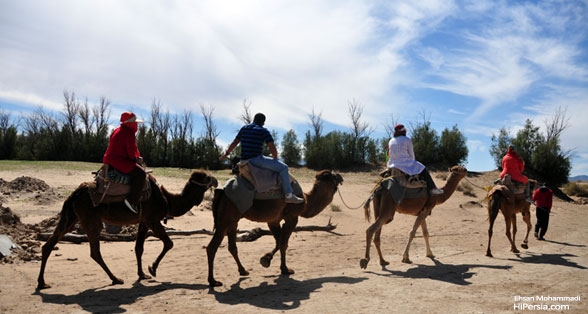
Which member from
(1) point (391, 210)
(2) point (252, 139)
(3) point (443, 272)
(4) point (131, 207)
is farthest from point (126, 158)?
(3) point (443, 272)

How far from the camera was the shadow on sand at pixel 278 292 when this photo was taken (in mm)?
6469

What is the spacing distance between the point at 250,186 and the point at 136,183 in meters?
2.02

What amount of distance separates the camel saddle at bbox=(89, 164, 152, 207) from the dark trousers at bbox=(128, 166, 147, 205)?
95 mm

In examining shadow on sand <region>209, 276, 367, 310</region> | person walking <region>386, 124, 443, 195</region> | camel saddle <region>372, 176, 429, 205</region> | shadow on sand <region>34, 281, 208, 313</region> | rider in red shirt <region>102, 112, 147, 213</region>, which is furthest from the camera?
person walking <region>386, 124, 443, 195</region>

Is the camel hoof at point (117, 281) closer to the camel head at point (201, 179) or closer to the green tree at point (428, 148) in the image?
the camel head at point (201, 179)

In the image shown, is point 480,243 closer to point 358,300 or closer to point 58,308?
point 358,300

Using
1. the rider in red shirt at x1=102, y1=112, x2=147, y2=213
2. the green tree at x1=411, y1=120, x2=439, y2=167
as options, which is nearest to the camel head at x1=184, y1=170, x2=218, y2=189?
the rider in red shirt at x1=102, y1=112, x2=147, y2=213

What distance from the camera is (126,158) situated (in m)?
7.86

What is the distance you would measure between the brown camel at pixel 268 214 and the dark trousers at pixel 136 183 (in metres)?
1.32

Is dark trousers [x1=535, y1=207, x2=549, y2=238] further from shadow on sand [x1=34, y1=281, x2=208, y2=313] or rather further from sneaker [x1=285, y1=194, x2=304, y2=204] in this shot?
shadow on sand [x1=34, y1=281, x2=208, y2=313]

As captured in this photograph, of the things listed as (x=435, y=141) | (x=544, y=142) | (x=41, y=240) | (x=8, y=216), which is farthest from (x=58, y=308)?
(x=544, y=142)

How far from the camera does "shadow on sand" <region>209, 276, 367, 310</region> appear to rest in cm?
647

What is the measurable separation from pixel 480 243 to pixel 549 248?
5.97 ft

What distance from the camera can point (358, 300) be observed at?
6.52m
